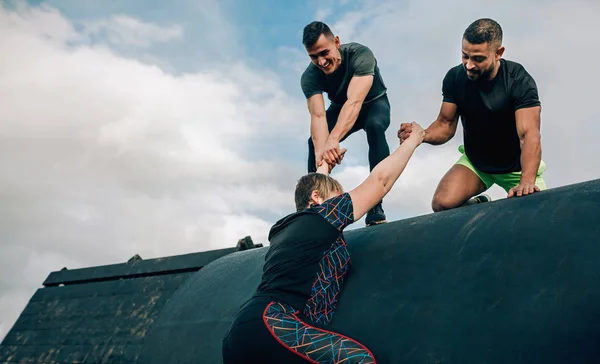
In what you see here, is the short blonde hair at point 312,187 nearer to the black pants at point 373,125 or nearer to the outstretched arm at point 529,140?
the outstretched arm at point 529,140

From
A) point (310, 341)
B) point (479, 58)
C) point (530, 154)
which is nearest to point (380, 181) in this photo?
point (310, 341)

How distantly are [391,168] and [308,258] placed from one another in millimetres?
710

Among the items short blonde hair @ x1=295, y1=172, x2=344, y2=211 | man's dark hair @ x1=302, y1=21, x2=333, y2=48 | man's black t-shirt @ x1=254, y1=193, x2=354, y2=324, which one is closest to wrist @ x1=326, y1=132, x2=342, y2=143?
man's dark hair @ x1=302, y1=21, x2=333, y2=48

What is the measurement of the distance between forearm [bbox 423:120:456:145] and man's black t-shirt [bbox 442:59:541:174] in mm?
102

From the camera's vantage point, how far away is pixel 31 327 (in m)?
5.06

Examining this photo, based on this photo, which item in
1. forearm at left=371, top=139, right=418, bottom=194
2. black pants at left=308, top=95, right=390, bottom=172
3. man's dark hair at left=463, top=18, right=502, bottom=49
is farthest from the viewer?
black pants at left=308, top=95, right=390, bottom=172

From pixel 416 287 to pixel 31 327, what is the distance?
397 cm

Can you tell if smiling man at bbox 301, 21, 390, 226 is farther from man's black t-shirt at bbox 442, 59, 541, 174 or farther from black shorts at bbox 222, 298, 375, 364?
black shorts at bbox 222, 298, 375, 364

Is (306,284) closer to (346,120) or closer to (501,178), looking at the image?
(346,120)

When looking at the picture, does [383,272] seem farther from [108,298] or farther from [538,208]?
[108,298]

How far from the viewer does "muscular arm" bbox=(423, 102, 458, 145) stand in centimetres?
380

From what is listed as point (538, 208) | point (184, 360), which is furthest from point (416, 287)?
point (184, 360)

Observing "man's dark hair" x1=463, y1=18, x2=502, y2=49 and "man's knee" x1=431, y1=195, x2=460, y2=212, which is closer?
"man's dark hair" x1=463, y1=18, x2=502, y2=49

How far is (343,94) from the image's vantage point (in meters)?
4.40
